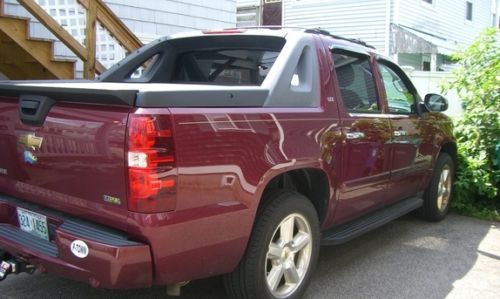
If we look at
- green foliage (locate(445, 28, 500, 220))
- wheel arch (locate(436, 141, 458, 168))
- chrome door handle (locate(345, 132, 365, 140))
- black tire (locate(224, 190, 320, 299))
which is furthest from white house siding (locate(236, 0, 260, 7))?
black tire (locate(224, 190, 320, 299))

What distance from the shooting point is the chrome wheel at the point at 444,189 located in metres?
5.96

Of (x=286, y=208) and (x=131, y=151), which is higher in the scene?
(x=131, y=151)

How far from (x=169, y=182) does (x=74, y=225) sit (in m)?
0.61

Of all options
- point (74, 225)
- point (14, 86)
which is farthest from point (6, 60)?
point (74, 225)

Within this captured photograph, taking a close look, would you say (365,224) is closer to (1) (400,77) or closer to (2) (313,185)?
(2) (313,185)

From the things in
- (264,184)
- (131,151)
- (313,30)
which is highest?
(313,30)

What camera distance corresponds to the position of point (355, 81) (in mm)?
4324

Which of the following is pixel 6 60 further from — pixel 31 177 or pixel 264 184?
pixel 264 184

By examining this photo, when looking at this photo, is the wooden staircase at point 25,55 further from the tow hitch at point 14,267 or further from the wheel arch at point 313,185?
the wheel arch at point 313,185

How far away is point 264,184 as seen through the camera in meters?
3.13

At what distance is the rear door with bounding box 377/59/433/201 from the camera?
4715 mm

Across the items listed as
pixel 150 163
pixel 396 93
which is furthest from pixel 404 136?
pixel 150 163

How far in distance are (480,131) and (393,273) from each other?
3.12 metres

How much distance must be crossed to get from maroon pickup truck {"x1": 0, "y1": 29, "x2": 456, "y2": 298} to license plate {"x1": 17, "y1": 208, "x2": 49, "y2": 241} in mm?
10
